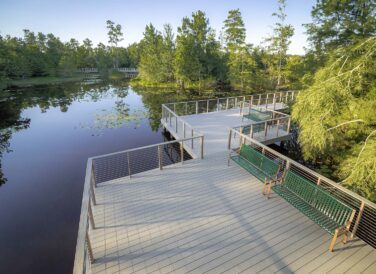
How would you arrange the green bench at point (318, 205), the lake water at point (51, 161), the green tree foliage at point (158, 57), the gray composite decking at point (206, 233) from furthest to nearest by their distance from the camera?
the green tree foliage at point (158, 57) → the lake water at point (51, 161) → the green bench at point (318, 205) → the gray composite decking at point (206, 233)

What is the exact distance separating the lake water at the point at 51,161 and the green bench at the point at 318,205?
218 inches

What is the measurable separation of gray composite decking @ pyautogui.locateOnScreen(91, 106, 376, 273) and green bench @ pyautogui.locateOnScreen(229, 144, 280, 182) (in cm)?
38

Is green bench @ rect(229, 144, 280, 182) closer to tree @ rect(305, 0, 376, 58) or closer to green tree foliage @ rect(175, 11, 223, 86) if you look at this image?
tree @ rect(305, 0, 376, 58)

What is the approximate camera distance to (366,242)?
4.11 metres

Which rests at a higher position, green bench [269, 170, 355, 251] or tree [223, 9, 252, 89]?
tree [223, 9, 252, 89]

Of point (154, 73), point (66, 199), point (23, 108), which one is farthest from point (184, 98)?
point (66, 199)

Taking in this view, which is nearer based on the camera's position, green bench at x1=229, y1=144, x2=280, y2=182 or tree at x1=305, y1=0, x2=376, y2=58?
green bench at x1=229, y1=144, x2=280, y2=182

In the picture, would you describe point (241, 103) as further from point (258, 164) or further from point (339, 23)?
point (258, 164)

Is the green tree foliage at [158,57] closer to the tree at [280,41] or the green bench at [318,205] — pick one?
the tree at [280,41]

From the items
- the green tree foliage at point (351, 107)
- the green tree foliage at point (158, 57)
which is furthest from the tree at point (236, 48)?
the green tree foliage at point (351, 107)

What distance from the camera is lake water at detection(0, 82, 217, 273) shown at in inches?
205

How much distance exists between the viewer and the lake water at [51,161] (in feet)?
17.1

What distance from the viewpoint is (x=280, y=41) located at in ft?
89.1

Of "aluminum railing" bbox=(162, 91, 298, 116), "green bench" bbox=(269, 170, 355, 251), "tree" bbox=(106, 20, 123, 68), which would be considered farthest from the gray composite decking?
"tree" bbox=(106, 20, 123, 68)
